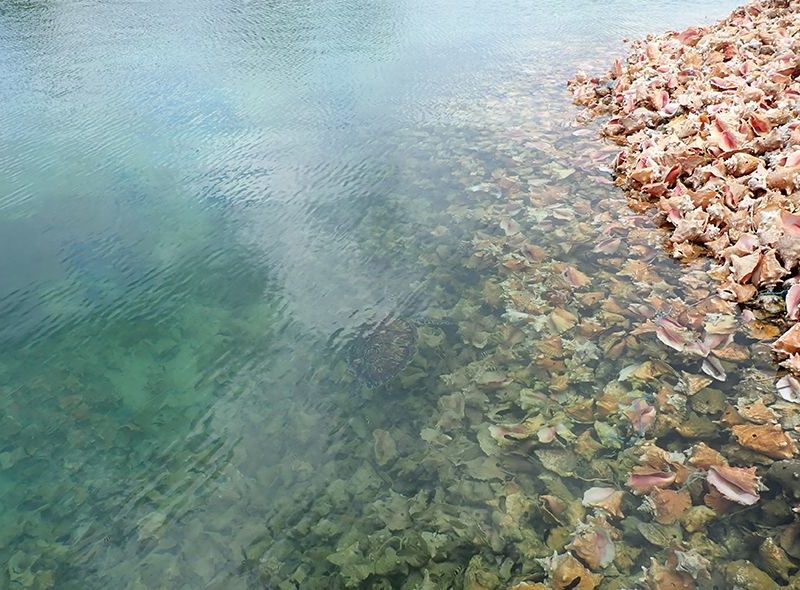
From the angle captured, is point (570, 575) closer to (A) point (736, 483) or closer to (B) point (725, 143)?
(A) point (736, 483)

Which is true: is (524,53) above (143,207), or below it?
above

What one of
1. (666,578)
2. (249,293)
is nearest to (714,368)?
(666,578)

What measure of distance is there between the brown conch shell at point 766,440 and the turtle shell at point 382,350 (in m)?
3.09

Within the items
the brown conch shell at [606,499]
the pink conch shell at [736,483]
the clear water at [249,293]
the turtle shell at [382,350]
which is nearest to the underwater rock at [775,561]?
the pink conch shell at [736,483]

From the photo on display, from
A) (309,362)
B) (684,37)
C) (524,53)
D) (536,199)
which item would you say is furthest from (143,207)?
(684,37)

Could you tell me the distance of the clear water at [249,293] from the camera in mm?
4395

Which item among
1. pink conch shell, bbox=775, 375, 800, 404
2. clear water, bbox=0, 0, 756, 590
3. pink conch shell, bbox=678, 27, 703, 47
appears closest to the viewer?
clear water, bbox=0, 0, 756, 590

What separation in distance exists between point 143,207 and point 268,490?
634 centimetres

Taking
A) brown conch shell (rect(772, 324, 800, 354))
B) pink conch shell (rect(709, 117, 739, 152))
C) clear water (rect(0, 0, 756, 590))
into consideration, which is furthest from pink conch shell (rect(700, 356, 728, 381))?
pink conch shell (rect(709, 117, 739, 152))

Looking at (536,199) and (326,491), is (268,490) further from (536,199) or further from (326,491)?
(536,199)

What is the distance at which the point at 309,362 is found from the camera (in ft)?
19.5

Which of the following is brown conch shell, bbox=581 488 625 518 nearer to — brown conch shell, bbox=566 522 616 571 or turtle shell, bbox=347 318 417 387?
brown conch shell, bbox=566 522 616 571

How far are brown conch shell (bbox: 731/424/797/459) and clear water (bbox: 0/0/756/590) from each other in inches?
48.7

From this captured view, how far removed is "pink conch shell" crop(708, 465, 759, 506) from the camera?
3.93m
